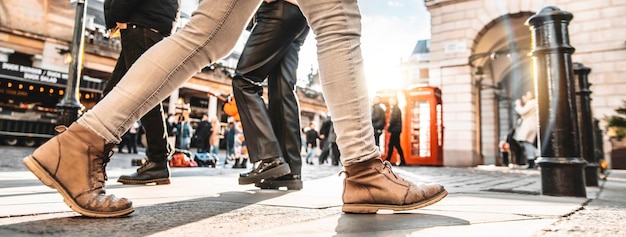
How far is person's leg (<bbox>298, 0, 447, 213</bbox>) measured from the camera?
1.33m

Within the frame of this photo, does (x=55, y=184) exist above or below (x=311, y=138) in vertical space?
below

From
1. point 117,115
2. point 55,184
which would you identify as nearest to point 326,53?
point 117,115

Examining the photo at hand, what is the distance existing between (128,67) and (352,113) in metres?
1.76

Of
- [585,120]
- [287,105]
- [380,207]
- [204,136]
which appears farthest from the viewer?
[204,136]

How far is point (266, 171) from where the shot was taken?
7.10 ft

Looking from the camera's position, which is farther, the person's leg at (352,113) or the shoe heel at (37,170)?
the person's leg at (352,113)

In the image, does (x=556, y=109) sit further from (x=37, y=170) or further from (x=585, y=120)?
(x=37, y=170)

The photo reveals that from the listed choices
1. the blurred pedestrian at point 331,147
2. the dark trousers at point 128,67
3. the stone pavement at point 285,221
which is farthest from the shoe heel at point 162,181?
the blurred pedestrian at point 331,147

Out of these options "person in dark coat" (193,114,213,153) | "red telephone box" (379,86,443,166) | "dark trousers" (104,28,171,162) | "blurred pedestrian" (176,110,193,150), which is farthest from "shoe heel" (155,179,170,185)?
"red telephone box" (379,86,443,166)

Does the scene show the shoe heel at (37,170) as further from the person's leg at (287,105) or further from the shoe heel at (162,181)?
the person's leg at (287,105)

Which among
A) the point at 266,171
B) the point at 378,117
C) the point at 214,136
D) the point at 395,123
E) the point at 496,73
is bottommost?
the point at 266,171

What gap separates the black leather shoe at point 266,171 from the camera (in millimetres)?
2156

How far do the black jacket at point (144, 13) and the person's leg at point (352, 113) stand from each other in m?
1.51

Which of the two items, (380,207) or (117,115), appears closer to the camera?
(117,115)
